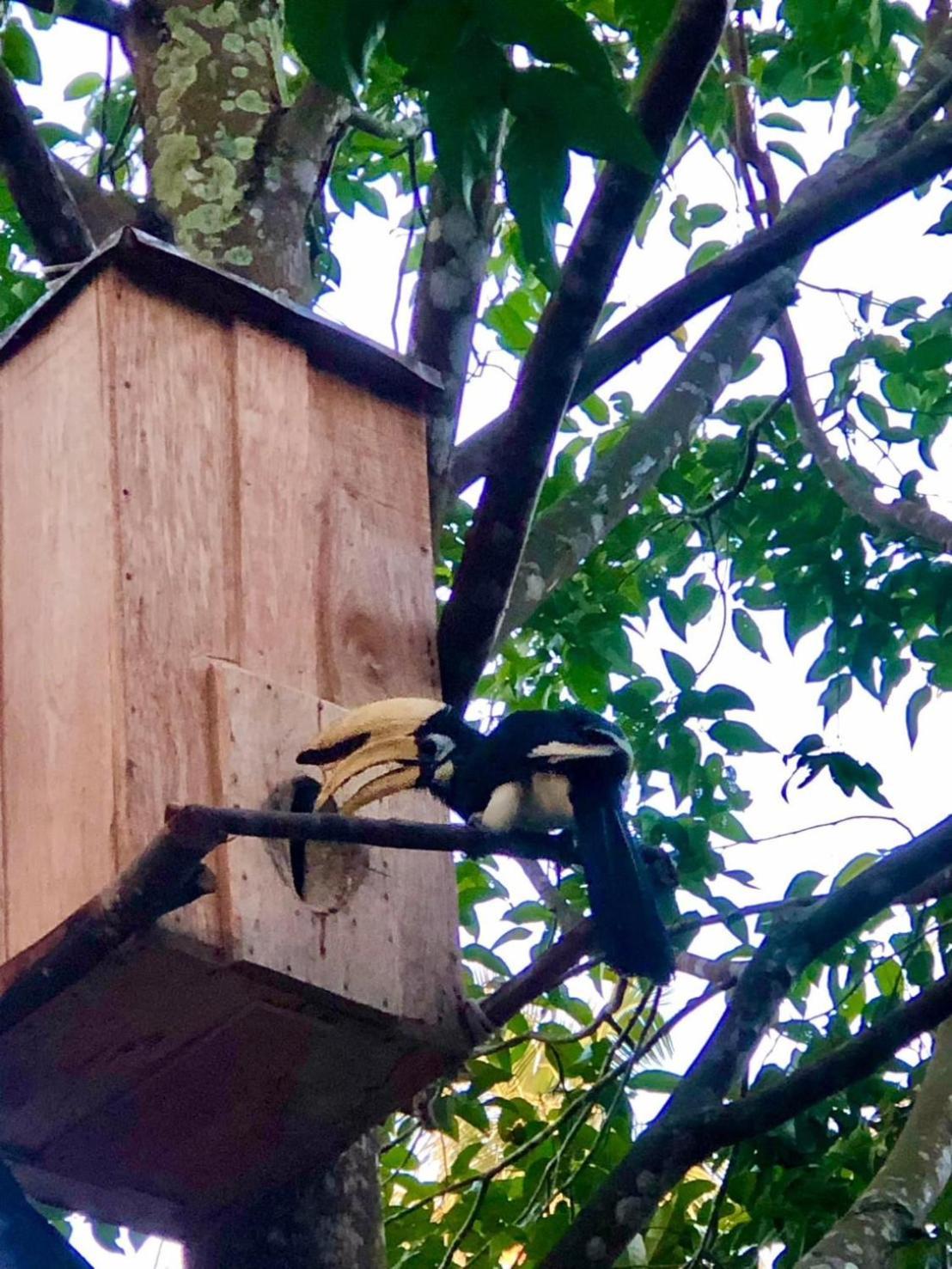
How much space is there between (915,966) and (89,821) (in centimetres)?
152

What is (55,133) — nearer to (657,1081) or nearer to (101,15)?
(101,15)

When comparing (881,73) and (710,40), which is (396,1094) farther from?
(881,73)

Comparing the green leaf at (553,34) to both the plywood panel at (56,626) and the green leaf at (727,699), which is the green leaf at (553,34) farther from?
the green leaf at (727,699)

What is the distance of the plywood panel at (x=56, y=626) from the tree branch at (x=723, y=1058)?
68 cm

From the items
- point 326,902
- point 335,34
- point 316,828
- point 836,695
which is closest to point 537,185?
point 335,34

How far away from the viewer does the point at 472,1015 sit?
2402 millimetres

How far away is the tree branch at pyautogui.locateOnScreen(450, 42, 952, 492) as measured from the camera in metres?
2.51

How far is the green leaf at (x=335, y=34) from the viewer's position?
1245mm

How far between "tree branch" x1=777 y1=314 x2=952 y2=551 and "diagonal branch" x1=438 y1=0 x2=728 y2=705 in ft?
3.53

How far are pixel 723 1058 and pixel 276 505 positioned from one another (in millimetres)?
984

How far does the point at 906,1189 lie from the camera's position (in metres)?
2.45

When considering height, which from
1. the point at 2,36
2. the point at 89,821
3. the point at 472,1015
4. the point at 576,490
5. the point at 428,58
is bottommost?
the point at 472,1015

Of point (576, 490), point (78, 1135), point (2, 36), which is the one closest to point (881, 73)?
point (576, 490)

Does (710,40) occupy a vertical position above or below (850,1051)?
above
